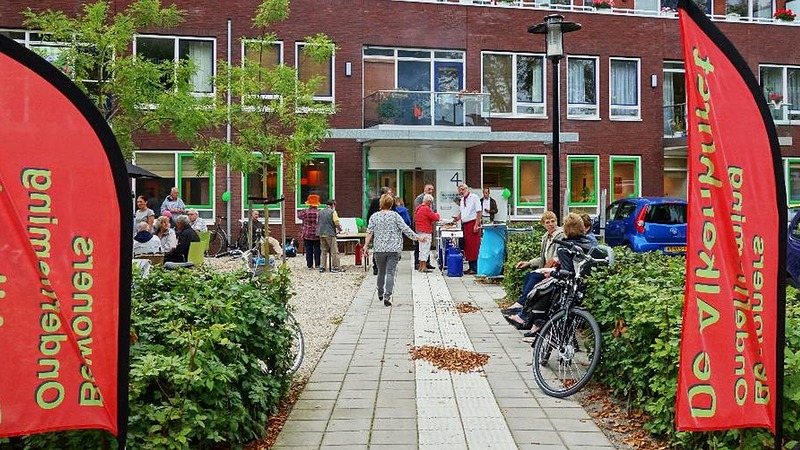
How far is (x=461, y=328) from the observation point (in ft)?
31.1

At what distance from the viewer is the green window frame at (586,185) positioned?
26438 mm

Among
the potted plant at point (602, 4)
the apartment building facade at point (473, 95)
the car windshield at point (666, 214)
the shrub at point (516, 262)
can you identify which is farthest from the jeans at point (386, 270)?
the potted plant at point (602, 4)

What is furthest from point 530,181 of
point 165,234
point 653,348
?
point 653,348

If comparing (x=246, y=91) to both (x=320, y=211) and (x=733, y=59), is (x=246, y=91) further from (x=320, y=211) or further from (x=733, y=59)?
(x=733, y=59)

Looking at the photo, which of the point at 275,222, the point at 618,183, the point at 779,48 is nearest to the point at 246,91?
the point at 275,222

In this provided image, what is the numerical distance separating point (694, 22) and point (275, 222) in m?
20.2

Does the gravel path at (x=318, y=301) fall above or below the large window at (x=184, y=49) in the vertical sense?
below

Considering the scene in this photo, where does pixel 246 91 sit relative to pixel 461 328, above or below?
above

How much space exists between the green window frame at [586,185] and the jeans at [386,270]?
15.9 meters

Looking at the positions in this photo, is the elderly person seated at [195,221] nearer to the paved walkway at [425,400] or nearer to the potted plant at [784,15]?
the paved walkway at [425,400]

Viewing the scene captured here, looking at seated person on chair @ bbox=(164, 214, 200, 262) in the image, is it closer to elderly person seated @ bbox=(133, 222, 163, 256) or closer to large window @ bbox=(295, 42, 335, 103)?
elderly person seated @ bbox=(133, 222, 163, 256)

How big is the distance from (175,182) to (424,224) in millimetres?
10319

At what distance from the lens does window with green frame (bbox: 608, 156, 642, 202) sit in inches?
1057

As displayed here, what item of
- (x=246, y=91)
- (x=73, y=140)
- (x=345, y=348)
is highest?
(x=246, y=91)
